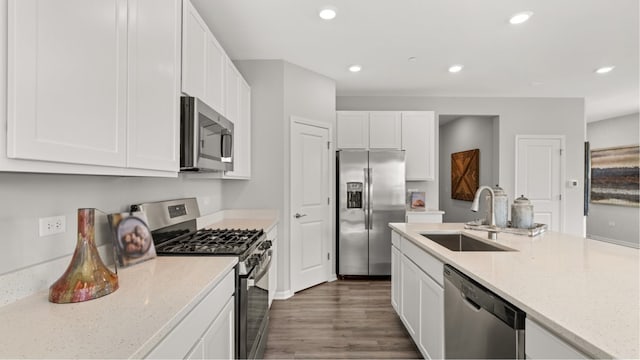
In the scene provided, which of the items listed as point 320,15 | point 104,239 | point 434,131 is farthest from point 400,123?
point 104,239

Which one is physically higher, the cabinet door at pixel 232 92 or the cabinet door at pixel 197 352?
the cabinet door at pixel 232 92

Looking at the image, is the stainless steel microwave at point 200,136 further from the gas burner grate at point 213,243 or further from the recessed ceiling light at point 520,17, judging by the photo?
the recessed ceiling light at point 520,17

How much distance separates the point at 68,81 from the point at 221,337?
3.81 ft

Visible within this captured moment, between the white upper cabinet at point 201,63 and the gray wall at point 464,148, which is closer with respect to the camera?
the white upper cabinet at point 201,63

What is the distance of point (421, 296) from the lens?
2.11 metres

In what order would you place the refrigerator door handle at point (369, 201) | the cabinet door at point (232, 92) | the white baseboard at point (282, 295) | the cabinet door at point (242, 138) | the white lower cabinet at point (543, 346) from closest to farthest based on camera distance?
the white lower cabinet at point (543, 346)
the cabinet door at point (232, 92)
the cabinet door at point (242, 138)
the white baseboard at point (282, 295)
the refrigerator door handle at point (369, 201)

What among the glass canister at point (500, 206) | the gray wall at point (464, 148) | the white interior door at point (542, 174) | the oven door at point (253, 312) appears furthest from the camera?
the gray wall at point (464, 148)

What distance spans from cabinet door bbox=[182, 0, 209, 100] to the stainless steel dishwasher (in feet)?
5.90

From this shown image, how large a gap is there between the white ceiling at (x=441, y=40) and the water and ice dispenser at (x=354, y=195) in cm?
144

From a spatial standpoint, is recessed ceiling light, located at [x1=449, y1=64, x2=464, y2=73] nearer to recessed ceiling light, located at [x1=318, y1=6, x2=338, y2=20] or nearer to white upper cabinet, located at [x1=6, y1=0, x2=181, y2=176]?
recessed ceiling light, located at [x1=318, y1=6, x2=338, y2=20]

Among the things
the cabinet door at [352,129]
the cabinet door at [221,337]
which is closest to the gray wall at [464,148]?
the cabinet door at [352,129]

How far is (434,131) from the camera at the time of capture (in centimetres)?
480

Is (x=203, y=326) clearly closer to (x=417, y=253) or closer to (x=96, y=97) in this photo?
(x=96, y=97)

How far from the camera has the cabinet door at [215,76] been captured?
218 centimetres
